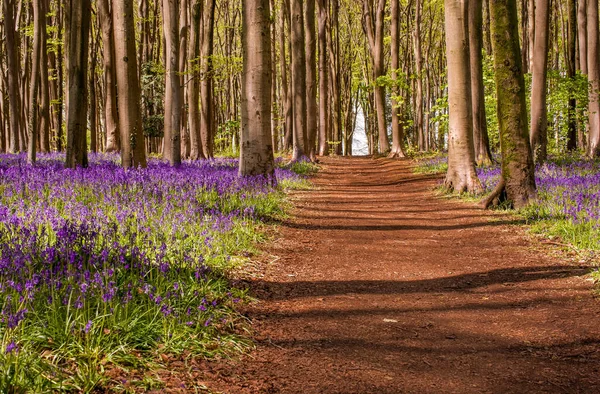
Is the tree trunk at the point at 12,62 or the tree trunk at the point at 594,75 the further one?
the tree trunk at the point at 12,62

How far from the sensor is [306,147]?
75.2ft

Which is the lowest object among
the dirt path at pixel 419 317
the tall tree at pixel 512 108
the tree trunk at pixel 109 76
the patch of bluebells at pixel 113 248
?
the dirt path at pixel 419 317

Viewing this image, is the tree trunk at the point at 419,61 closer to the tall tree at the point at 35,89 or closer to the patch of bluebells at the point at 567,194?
the patch of bluebells at the point at 567,194

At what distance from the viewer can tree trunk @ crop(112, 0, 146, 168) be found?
11625mm

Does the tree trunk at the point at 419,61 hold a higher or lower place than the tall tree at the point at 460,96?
higher

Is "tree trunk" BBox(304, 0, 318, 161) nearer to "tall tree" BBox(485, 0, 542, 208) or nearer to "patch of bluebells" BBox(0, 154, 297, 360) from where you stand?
"patch of bluebells" BBox(0, 154, 297, 360)

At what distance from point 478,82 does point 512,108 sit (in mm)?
6775

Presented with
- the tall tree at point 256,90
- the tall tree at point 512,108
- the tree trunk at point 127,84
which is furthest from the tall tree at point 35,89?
the tall tree at point 512,108

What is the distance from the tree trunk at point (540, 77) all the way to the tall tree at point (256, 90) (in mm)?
7898

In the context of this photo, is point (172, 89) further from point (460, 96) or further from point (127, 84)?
point (460, 96)

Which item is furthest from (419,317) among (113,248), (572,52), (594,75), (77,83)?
(572,52)

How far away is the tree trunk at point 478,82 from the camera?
15406 millimetres

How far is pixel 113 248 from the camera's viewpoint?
186 inches

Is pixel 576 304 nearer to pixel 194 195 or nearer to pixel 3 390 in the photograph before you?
pixel 3 390
